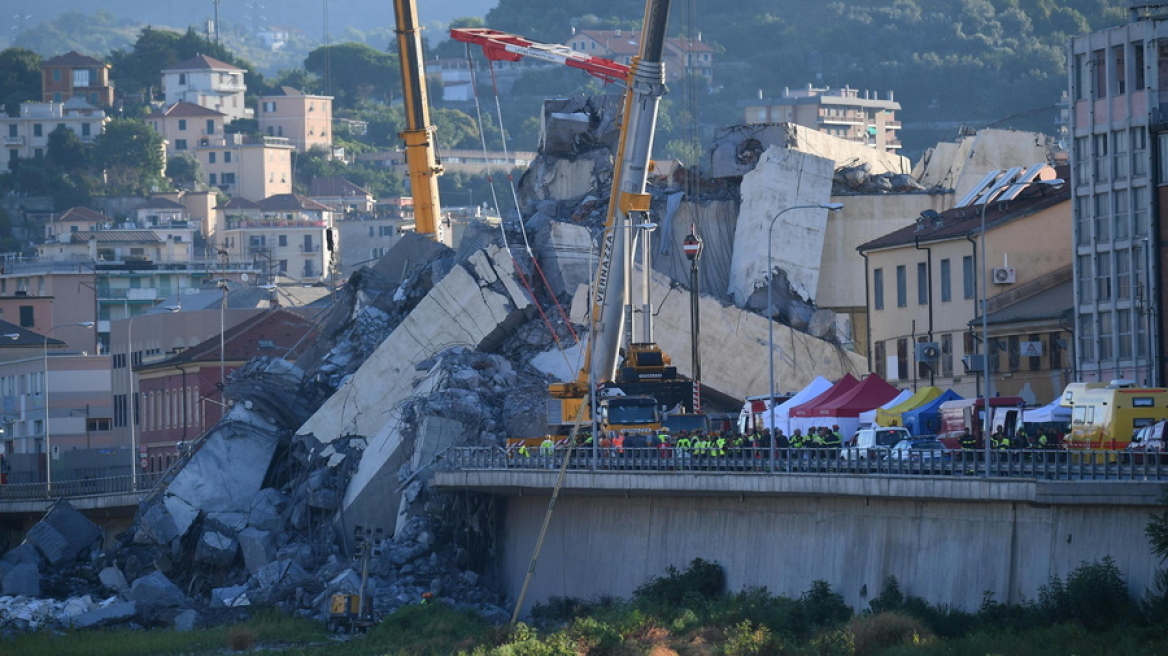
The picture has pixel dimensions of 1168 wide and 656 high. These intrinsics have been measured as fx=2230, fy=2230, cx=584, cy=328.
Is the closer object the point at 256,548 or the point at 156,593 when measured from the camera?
the point at 156,593

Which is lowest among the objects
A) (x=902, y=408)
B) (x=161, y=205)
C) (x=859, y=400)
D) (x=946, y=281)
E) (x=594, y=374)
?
(x=902, y=408)

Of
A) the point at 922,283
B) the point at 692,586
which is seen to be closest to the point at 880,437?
the point at 692,586

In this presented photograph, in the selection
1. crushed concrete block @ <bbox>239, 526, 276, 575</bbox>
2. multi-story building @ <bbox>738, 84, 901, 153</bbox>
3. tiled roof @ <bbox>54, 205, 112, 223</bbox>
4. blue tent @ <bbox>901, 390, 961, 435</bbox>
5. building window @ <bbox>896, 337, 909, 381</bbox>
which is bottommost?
crushed concrete block @ <bbox>239, 526, 276, 575</bbox>

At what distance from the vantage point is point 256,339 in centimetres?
9794

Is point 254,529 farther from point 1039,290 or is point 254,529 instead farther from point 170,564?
point 1039,290

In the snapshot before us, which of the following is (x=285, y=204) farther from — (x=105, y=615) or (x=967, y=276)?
(x=967, y=276)

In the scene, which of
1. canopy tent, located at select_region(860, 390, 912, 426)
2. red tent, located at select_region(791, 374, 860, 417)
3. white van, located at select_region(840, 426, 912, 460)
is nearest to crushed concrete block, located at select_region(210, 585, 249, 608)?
red tent, located at select_region(791, 374, 860, 417)

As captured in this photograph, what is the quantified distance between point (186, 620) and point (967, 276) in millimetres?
24848

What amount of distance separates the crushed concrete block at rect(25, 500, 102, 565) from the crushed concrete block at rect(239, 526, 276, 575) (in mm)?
10622

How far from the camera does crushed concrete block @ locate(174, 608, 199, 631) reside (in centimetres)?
6137

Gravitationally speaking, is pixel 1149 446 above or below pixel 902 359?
below

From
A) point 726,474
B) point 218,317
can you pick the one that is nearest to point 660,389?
point 726,474

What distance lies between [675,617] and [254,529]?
2306 cm

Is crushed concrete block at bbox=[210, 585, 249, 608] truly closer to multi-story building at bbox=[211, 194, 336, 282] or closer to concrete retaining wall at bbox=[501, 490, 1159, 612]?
concrete retaining wall at bbox=[501, 490, 1159, 612]
